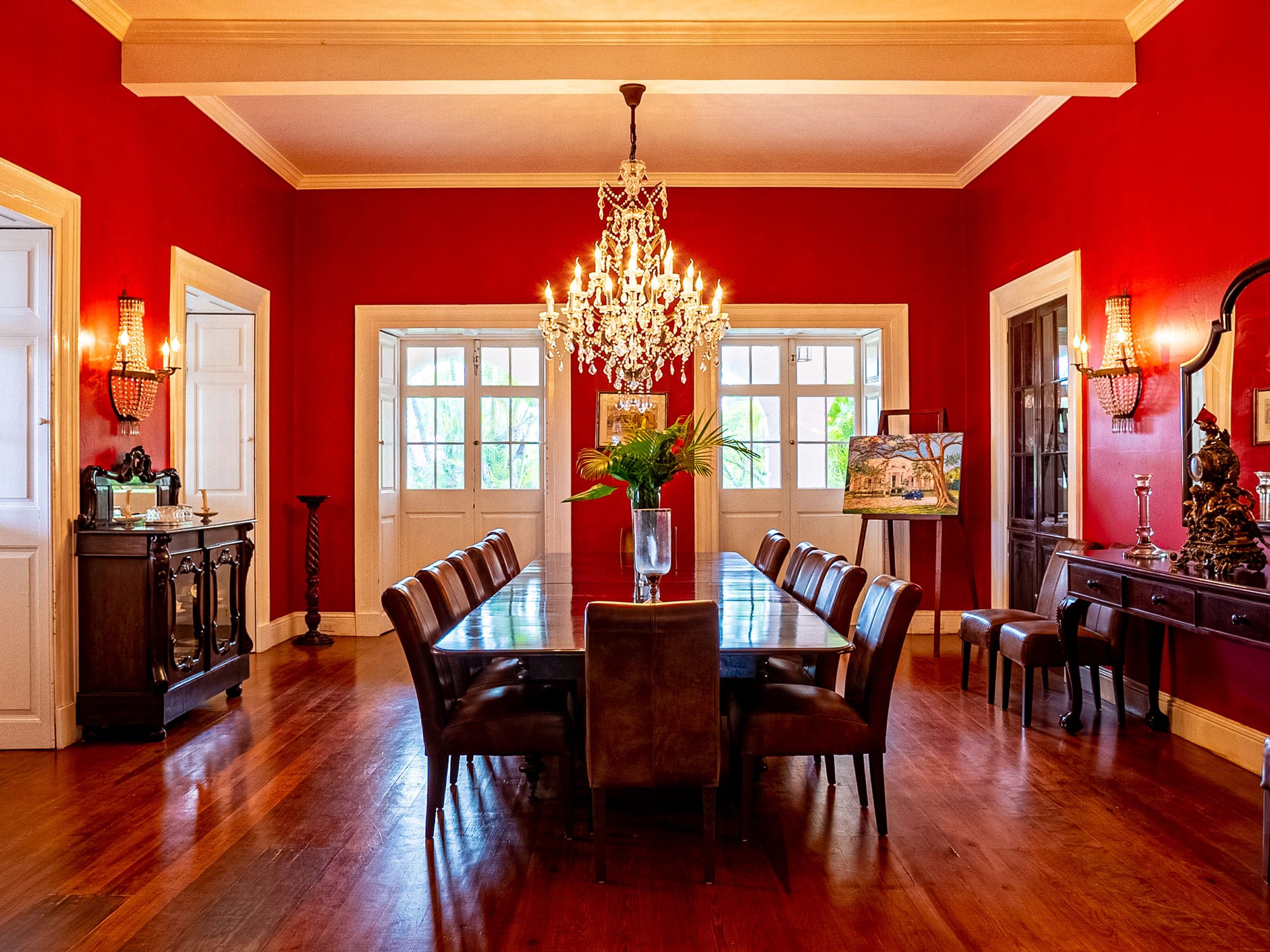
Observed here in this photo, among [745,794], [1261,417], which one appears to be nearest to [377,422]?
[745,794]

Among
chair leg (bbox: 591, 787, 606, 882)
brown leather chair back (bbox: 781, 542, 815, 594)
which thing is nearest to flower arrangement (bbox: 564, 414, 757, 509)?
brown leather chair back (bbox: 781, 542, 815, 594)

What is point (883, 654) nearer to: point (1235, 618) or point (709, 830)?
point (709, 830)

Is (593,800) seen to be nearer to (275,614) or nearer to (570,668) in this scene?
(570,668)

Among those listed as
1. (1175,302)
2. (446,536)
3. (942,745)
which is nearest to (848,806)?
(942,745)

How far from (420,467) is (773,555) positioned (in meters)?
3.73

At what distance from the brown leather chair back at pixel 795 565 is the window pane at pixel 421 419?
4042mm

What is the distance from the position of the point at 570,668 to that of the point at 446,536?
5125 millimetres

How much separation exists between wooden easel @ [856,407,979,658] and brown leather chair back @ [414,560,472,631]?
356 cm

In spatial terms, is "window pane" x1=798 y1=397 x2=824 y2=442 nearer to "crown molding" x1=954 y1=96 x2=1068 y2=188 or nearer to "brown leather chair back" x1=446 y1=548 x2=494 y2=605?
"crown molding" x1=954 y1=96 x2=1068 y2=188

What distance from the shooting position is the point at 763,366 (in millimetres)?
7832

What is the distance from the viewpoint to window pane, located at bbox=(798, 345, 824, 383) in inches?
309

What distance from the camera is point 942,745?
4.30 metres

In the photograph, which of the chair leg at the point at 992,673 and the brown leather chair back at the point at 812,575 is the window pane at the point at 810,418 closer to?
the chair leg at the point at 992,673

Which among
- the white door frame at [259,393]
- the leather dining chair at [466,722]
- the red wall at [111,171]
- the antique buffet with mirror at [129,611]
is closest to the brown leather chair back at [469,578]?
the leather dining chair at [466,722]
